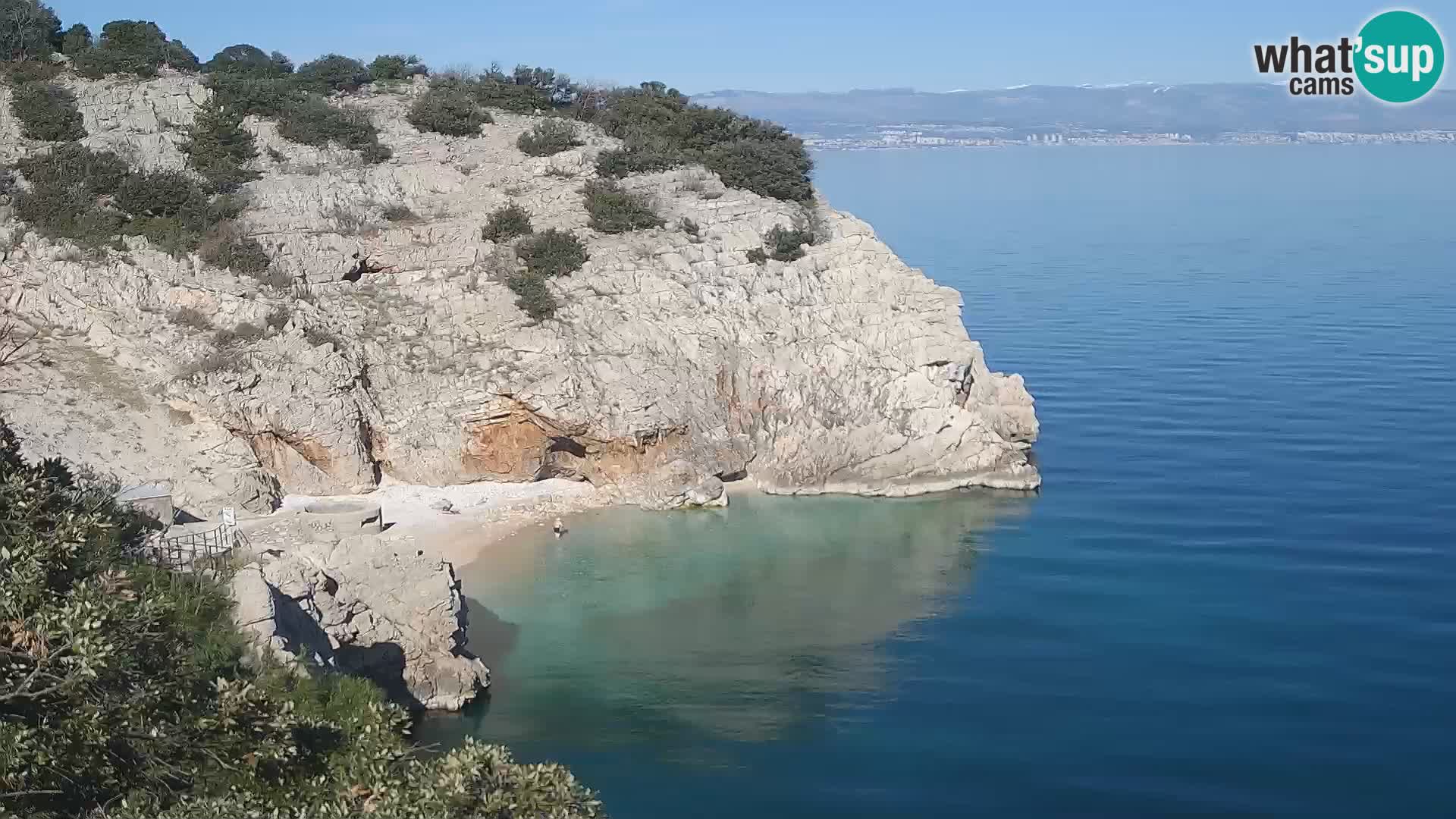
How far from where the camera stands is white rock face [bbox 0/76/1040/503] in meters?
32.9

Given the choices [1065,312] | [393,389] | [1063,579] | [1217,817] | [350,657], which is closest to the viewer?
[1217,817]

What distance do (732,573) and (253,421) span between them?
11.8m

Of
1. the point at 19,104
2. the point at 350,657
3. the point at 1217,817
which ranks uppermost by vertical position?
the point at 19,104

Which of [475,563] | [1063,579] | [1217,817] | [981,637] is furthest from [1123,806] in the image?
[475,563]

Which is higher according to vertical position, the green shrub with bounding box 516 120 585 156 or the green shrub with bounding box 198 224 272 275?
the green shrub with bounding box 516 120 585 156

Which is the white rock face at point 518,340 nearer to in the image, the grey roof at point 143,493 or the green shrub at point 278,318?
the green shrub at point 278,318

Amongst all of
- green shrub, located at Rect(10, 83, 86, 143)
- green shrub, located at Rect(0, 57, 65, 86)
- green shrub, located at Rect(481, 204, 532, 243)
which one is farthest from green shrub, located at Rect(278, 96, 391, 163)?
green shrub, located at Rect(0, 57, 65, 86)

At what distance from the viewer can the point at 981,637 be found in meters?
26.1

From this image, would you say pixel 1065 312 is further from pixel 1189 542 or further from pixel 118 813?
pixel 118 813

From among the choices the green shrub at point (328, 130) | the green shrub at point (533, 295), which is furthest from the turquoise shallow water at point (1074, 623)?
the green shrub at point (328, 130)

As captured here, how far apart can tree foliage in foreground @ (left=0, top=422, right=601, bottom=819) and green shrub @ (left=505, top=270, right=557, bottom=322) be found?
22.0m

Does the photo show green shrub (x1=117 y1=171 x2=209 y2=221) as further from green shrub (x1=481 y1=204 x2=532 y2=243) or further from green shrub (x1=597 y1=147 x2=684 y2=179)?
green shrub (x1=597 y1=147 x2=684 y2=179)

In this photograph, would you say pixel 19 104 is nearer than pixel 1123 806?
No

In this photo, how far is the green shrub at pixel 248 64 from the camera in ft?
149
